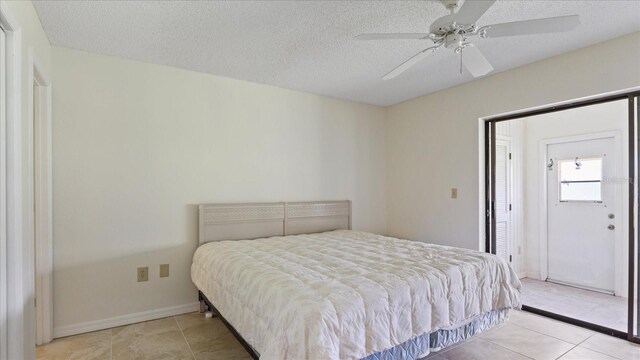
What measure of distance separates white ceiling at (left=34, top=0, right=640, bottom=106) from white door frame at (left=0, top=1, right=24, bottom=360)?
22.1 inches

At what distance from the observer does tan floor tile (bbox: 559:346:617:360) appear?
2.29 meters

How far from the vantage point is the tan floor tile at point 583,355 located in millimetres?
2288

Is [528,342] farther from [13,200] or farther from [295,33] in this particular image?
[13,200]

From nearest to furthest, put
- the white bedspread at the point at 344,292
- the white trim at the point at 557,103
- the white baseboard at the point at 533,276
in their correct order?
the white bedspread at the point at 344,292 < the white trim at the point at 557,103 < the white baseboard at the point at 533,276

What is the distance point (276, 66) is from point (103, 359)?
2664 mm

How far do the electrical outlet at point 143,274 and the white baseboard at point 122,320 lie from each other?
296 mm

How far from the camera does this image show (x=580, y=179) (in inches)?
118

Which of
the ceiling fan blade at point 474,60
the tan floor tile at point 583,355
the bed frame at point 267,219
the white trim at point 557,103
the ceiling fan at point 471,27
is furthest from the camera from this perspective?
the bed frame at point 267,219

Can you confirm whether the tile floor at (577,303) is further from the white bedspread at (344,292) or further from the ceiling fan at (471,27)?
the ceiling fan at (471,27)

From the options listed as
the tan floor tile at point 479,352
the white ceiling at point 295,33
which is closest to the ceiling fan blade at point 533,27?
the white ceiling at point 295,33

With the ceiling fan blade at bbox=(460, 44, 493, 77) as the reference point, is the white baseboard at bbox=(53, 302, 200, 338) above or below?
below

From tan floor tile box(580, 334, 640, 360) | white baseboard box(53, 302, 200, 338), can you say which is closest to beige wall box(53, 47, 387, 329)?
white baseboard box(53, 302, 200, 338)

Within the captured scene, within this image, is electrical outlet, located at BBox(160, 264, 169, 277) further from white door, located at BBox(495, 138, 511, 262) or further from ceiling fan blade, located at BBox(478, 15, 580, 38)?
white door, located at BBox(495, 138, 511, 262)

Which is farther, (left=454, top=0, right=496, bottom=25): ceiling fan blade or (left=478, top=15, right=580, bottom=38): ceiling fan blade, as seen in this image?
(left=478, top=15, right=580, bottom=38): ceiling fan blade
